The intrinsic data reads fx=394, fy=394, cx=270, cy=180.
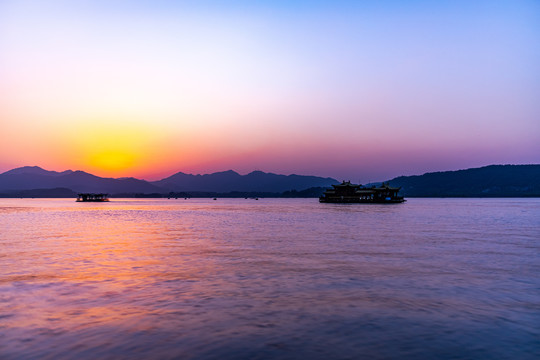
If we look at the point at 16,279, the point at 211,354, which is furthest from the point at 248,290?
the point at 16,279

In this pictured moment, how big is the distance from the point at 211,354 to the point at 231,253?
15.3 metres

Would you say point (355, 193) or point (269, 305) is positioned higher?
point (355, 193)

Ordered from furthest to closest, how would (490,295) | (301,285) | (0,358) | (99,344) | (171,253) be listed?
(171,253) → (301,285) → (490,295) → (99,344) → (0,358)

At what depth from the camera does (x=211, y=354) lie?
802 centimetres

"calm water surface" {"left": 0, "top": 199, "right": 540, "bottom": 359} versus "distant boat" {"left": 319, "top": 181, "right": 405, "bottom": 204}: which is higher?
"distant boat" {"left": 319, "top": 181, "right": 405, "bottom": 204}

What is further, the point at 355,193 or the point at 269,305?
the point at 355,193

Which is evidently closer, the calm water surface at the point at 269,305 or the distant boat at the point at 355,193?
the calm water surface at the point at 269,305

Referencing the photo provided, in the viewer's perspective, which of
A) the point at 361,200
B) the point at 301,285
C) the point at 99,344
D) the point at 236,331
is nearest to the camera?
the point at 99,344

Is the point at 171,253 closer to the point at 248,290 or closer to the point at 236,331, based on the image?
the point at 248,290

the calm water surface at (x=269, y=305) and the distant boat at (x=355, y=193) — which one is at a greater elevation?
the distant boat at (x=355, y=193)

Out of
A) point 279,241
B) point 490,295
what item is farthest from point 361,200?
point 490,295

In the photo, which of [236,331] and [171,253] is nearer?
[236,331]

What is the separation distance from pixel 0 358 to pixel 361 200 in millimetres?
138223

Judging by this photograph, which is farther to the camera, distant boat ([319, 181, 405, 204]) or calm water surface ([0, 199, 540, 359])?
distant boat ([319, 181, 405, 204])
